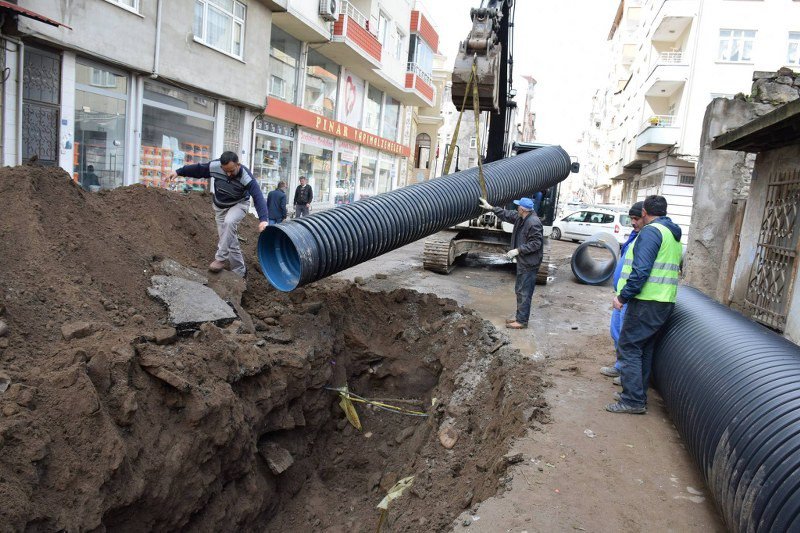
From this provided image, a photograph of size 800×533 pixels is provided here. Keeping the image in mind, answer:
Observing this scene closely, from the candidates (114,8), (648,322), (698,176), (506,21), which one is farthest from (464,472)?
(114,8)

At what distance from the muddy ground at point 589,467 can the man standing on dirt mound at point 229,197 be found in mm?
3359

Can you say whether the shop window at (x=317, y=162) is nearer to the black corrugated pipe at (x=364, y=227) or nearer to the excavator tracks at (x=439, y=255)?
the excavator tracks at (x=439, y=255)

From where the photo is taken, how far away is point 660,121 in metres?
26.8

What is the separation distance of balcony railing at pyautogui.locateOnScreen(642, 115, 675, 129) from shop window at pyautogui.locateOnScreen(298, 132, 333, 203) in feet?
51.2

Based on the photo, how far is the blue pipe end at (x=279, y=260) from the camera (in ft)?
17.3

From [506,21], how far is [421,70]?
64.8 ft

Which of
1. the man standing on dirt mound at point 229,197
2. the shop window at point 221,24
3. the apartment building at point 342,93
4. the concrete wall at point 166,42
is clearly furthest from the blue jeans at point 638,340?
the apartment building at point 342,93

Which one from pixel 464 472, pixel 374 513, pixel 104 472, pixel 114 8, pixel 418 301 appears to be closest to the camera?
pixel 104 472

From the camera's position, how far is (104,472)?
326cm

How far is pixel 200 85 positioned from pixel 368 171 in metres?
13.0

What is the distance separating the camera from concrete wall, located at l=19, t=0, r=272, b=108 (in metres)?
9.59

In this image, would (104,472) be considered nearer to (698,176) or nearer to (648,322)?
(648,322)

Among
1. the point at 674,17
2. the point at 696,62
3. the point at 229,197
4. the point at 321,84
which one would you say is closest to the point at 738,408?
the point at 229,197

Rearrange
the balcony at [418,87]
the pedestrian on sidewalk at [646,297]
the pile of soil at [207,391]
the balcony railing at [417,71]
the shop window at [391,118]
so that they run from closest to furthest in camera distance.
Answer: the pile of soil at [207,391] → the pedestrian on sidewalk at [646,297] → the balcony at [418,87] → the balcony railing at [417,71] → the shop window at [391,118]
